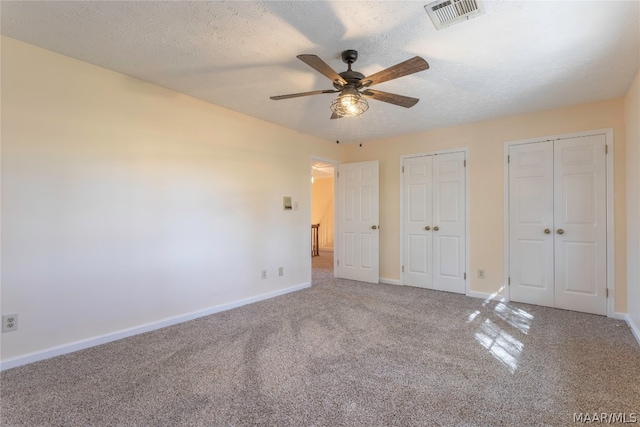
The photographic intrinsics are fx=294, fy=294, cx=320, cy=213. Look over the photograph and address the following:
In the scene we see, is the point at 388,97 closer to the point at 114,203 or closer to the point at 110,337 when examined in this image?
the point at 114,203

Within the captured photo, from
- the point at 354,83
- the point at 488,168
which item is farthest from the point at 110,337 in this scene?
the point at 488,168

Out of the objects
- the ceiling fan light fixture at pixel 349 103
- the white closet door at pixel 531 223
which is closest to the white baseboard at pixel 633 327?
the white closet door at pixel 531 223


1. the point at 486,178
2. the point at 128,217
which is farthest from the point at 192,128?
the point at 486,178

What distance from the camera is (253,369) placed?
2.14 metres

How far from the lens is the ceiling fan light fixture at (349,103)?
2271 millimetres

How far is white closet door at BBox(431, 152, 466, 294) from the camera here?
419 cm

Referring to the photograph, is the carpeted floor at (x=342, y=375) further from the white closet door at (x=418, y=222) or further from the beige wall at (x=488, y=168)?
the white closet door at (x=418, y=222)

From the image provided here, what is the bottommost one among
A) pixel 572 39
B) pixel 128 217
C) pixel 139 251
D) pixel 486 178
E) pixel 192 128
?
pixel 139 251

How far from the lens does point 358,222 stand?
5.09 meters

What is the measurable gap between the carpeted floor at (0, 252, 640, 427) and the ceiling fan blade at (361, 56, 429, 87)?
211 cm

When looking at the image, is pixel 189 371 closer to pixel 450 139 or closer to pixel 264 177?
pixel 264 177

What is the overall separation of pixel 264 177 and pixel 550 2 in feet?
10.4

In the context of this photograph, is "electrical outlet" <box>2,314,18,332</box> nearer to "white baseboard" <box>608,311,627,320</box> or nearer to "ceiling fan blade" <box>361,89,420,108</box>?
"ceiling fan blade" <box>361,89,420,108</box>

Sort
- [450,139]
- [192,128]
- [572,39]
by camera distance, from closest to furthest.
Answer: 1. [572,39]
2. [192,128]
3. [450,139]
